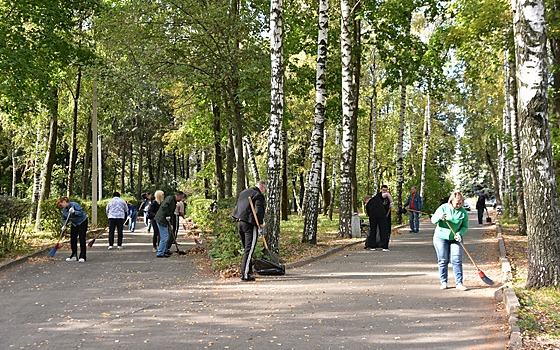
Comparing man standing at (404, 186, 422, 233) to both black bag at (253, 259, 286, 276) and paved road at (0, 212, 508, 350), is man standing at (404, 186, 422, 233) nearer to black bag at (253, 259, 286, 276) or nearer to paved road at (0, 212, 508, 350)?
paved road at (0, 212, 508, 350)

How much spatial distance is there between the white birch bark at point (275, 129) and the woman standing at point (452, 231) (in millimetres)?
A: 5526

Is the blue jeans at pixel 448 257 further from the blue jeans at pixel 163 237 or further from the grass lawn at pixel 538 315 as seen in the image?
the blue jeans at pixel 163 237

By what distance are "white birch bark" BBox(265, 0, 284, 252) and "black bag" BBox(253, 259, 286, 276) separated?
2655mm

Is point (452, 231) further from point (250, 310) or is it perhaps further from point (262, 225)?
point (250, 310)

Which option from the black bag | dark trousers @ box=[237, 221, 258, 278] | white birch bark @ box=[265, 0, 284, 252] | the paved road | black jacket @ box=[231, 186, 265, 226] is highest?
white birch bark @ box=[265, 0, 284, 252]

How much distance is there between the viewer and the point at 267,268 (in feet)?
43.7

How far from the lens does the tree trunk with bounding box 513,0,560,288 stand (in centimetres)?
1000

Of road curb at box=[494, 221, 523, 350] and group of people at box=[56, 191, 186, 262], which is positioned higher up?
group of people at box=[56, 191, 186, 262]

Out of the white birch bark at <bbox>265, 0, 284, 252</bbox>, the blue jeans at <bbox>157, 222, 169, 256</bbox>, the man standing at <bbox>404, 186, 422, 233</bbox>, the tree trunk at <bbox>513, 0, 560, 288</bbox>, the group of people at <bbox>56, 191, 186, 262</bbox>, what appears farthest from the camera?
the man standing at <bbox>404, 186, 422, 233</bbox>

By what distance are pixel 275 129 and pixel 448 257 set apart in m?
6.02

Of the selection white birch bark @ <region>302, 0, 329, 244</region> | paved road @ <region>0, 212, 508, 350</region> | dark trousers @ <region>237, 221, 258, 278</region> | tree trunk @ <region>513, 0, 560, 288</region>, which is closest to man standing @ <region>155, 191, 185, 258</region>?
paved road @ <region>0, 212, 508, 350</region>

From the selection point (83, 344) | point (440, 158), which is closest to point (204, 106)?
point (83, 344)

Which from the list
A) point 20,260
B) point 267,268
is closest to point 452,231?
point 267,268

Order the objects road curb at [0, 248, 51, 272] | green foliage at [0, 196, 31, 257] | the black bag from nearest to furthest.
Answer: the black bag → road curb at [0, 248, 51, 272] → green foliage at [0, 196, 31, 257]
